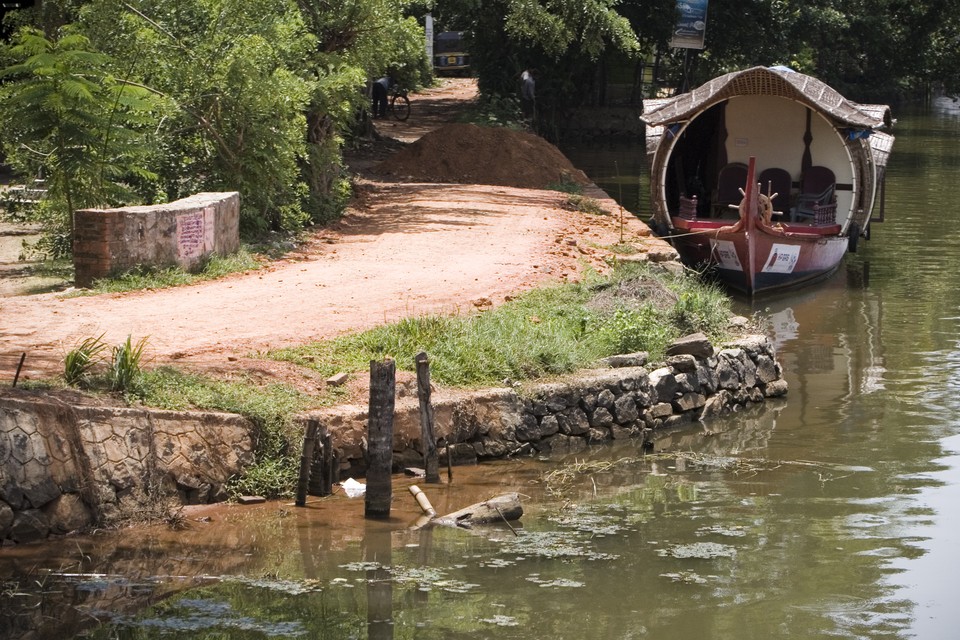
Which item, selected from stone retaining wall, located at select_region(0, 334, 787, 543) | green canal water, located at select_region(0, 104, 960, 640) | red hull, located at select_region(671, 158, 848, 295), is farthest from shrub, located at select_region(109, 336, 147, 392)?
red hull, located at select_region(671, 158, 848, 295)

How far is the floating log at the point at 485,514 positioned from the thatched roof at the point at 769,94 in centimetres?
1152

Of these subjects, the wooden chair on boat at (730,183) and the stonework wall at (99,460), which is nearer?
the stonework wall at (99,460)

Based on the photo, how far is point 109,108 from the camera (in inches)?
582

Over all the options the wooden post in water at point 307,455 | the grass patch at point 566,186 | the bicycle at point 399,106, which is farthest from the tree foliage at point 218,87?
the bicycle at point 399,106

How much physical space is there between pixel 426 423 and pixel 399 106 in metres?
28.1

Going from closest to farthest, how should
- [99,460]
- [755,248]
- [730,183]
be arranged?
[99,460] < [755,248] < [730,183]

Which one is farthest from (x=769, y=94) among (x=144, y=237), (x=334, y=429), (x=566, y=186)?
(x=334, y=429)

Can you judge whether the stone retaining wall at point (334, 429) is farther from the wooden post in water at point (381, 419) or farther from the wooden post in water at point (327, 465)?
the wooden post in water at point (381, 419)

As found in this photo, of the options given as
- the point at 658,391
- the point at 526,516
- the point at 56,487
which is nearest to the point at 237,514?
the point at 56,487

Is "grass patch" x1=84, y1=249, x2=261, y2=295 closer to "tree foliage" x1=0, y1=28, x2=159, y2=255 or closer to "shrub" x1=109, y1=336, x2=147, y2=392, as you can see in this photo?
"tree foliage" x1=0, y1=28, x2=159, y2=255

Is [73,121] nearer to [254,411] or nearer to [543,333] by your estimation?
[543,333]

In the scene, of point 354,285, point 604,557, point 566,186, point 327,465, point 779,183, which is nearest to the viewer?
point 604,557

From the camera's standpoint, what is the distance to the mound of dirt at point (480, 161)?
25016 mm

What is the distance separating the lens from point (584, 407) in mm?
11727
